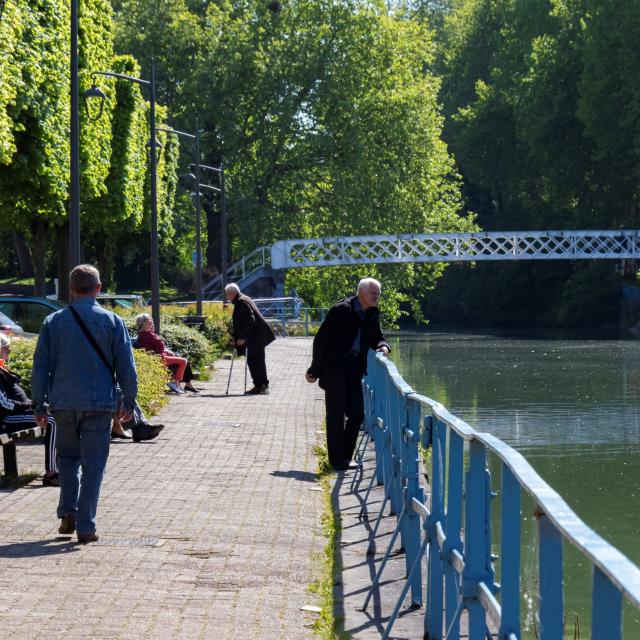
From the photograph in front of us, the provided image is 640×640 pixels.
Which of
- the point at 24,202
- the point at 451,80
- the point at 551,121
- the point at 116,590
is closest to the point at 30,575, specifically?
the point at 116,590

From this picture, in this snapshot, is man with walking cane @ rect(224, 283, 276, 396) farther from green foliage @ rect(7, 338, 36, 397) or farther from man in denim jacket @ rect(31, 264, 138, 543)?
man in denim jacket @ rect(31, 264, 138, 543)

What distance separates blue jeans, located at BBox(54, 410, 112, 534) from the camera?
866 centimetres

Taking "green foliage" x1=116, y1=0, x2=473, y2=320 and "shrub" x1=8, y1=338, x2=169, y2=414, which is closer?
"shrub" x1=8, y1=338, x2=169, y2=414

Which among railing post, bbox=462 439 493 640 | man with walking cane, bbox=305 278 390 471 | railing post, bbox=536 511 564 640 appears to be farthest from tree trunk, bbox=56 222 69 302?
railing post, bbox=536 511 564 640

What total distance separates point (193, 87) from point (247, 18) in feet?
15.5

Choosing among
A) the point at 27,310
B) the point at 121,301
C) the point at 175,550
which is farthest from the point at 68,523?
the point at 121,301

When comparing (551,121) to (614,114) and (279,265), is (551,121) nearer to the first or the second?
(614,114)

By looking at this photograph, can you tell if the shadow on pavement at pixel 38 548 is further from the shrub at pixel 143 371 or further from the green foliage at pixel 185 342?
the green foliage at pixel 185 342

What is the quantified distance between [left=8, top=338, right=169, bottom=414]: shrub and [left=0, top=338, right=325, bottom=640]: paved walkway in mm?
1119

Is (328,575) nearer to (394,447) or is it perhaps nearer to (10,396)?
(394,447)

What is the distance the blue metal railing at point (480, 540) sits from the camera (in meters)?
2.80

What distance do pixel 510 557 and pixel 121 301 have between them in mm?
32395

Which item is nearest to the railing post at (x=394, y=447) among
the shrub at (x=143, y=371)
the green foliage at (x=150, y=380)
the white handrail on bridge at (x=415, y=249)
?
the shrub at (x=143, y=371)

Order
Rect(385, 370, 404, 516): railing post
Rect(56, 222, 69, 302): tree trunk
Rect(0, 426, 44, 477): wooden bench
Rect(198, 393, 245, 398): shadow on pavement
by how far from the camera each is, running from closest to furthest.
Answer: Rect(385, 370, 404, 516): railing post → Rect(0, 426, 44, 477): wooden bench → Rect(198, 393, 245, 398): shadow on pavement → Rect(56, 222, 69, 302): tree trunk
